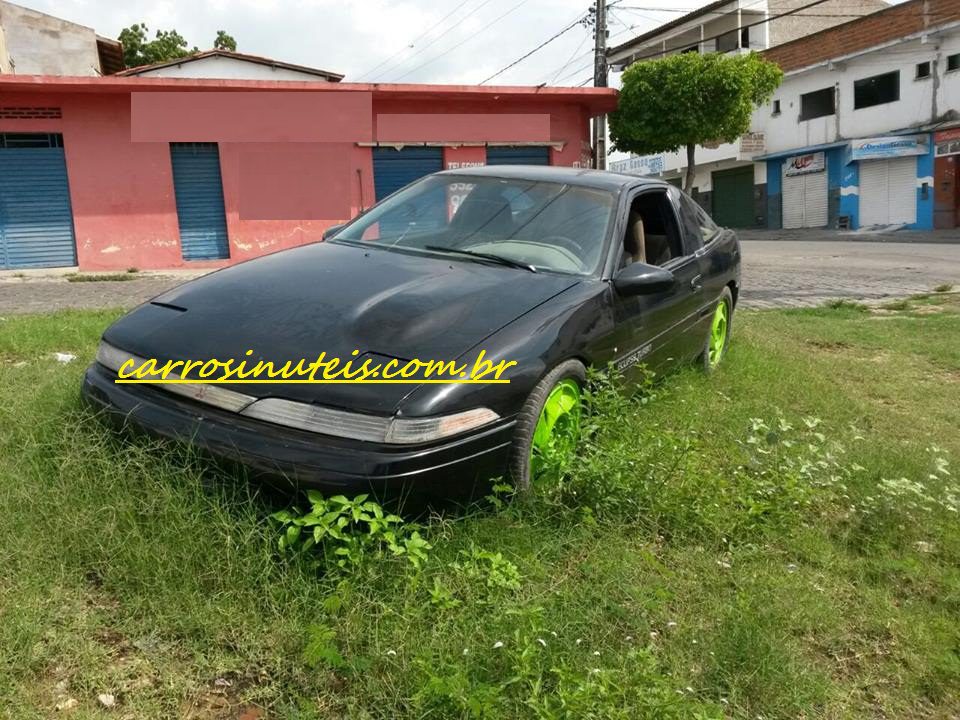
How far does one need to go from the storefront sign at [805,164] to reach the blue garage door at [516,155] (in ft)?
64.5

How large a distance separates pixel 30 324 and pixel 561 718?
563 centimetres

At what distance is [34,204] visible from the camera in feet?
44.5

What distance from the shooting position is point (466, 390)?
247 centimetres

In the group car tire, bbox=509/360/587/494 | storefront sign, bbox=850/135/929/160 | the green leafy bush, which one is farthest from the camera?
storefront sign, bbox=850/135/929/160

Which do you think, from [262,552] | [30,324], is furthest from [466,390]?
[30,324]

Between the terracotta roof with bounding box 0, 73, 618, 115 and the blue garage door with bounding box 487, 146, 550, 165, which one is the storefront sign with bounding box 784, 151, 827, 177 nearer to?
the terracotta roof with bounding box 0, 73, 618, 115

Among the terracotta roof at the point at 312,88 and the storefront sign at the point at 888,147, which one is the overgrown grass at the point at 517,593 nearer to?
the terracotta roof at the point at 312,88

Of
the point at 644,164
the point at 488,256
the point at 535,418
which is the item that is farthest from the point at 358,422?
the point at 644,164

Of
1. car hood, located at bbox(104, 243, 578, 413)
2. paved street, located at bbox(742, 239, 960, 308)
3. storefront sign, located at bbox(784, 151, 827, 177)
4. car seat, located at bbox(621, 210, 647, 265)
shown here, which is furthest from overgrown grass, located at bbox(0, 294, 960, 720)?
storefront sign, located at bbox(784, 151, 827, 177)

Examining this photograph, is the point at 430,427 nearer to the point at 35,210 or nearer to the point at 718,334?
the point at 718,334

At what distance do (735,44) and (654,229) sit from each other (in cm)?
3729

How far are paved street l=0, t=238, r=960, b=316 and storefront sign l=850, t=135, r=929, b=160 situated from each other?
380 inches

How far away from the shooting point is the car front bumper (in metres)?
2.29

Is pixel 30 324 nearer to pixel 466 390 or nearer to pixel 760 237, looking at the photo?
pixel 466 390
